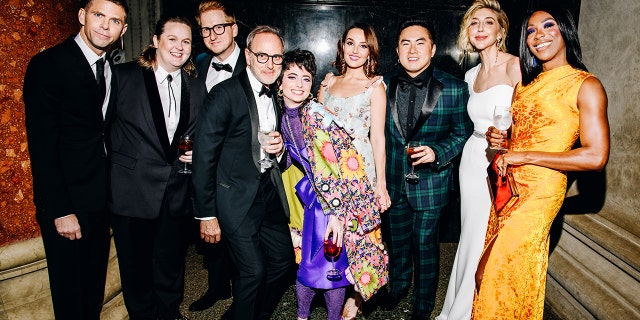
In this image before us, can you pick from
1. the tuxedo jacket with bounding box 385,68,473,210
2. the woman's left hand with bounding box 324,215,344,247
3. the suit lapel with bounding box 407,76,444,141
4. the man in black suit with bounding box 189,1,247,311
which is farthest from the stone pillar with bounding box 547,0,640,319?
the man in black suit with bounding box 189,1,247,311

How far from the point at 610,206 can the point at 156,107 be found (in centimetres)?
350

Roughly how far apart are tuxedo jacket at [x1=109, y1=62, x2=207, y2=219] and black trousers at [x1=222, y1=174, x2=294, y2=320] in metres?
0.63

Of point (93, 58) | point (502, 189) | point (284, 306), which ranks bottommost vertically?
point (284, 306)

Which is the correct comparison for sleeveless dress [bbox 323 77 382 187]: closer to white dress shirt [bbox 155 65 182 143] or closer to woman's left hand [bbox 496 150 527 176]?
woman's left hand [bbox 496 150 527 176]

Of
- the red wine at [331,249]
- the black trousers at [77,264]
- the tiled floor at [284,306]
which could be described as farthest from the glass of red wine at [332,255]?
the black trousers at [77,264]

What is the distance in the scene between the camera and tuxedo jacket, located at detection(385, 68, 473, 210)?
2.97 metres

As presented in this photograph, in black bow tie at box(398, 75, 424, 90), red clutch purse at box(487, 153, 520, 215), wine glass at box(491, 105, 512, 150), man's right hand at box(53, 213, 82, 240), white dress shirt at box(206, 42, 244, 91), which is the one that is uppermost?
white dress shirt at box(206, 42, 244, 91)

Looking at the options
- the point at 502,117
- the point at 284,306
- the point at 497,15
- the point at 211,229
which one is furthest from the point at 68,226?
the point at 497,15

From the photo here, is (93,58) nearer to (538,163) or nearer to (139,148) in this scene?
(139,148)

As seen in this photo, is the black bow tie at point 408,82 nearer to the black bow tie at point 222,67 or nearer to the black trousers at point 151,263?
the black bow tie at point 222,67

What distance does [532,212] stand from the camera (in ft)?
7.18

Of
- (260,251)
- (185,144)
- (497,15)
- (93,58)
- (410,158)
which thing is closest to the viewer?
(93,58)

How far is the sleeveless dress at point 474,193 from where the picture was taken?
286 centimetres

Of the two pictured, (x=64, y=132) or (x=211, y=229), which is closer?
(x=64, y=132)
